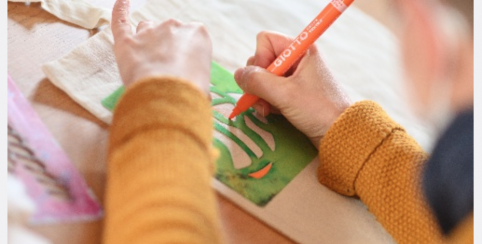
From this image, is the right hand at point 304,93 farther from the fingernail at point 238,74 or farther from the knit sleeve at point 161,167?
the knit sleeve at point 161,167

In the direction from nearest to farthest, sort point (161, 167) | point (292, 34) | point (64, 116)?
point (161, 167) → point (64, 116) → point (292, 34)

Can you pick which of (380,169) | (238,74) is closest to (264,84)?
(238,74)

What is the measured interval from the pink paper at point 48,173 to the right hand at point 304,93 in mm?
193

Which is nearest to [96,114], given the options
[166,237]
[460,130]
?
[166,237]

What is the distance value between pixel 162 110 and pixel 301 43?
0.64 feet

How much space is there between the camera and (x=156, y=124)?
0.36m

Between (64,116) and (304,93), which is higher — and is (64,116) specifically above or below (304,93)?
below

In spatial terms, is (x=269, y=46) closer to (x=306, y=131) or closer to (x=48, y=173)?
(x=306, y=131)

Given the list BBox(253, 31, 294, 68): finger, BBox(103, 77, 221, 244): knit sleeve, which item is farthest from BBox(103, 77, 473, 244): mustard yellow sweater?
BBox(253, 31, 294, 68): finger

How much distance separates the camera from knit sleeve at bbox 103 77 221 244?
325 mm

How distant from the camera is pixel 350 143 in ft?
1.59

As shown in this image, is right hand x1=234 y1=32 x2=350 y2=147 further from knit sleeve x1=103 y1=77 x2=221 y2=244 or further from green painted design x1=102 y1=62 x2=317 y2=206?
knit sleeve x1=103 y1=77 x2=221 y2=244

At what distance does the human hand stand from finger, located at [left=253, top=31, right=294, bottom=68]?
0.07 meters

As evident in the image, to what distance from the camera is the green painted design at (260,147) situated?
1.51ft
